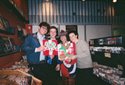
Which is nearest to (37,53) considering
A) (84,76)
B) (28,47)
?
(28,47)

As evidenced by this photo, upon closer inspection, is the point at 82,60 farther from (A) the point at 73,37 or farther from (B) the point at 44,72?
(B) the point at 44,72

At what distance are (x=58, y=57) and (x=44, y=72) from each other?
0.33 meters

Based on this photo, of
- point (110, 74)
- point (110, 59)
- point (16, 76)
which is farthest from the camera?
point (110, 59)

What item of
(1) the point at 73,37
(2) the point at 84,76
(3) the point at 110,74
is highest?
(1) the point at 73,37

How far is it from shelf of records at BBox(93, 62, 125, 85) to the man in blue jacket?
2.07 metres

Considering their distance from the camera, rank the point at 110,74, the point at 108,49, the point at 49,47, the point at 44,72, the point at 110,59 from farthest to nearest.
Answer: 1. the point at 108,49
2. the point at 110,59
3. the point at 110,74
4. the point at 44,72
5. the point at 49,47

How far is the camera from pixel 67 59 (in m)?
3.22

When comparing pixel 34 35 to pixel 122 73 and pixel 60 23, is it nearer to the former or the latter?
pixel 122 73

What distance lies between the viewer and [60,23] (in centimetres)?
931

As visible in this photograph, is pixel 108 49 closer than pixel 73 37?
No

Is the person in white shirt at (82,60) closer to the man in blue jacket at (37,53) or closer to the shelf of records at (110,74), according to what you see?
the man in blue jacket at (37,53)

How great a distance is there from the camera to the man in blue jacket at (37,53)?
3.24 m

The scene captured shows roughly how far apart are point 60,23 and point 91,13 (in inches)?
59.1

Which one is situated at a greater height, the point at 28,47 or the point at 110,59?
the point at 28,47
